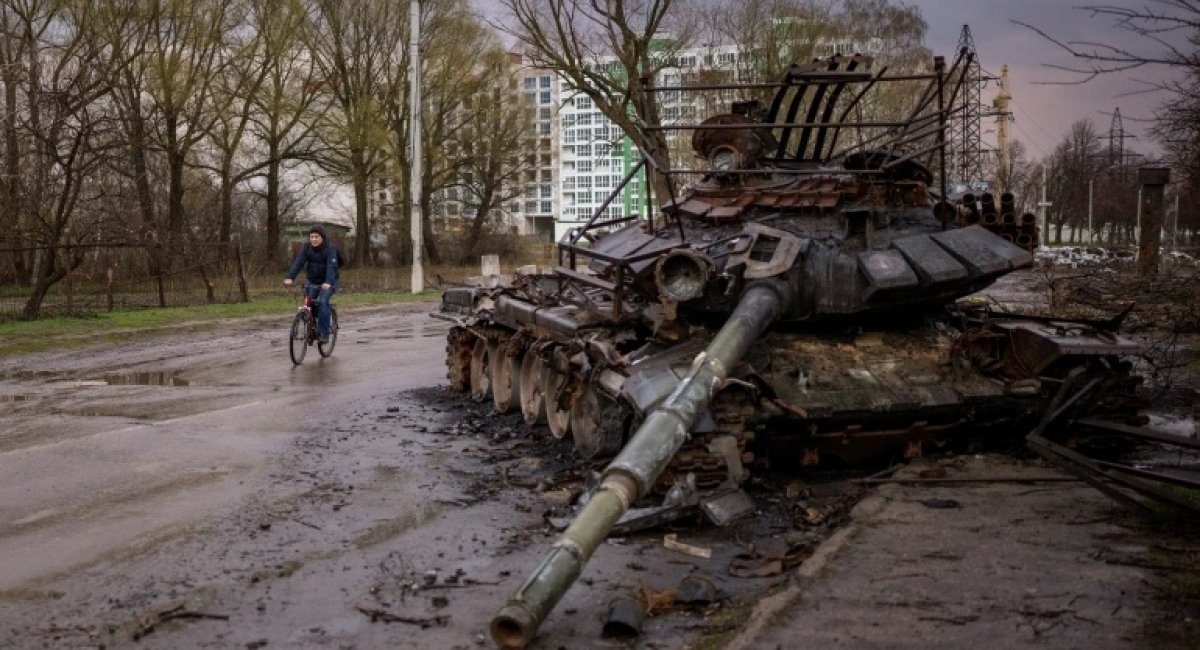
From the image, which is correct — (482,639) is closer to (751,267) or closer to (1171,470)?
(751,267)

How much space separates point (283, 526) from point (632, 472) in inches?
97.3

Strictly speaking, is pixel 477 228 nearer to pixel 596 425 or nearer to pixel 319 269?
pixel 319 269

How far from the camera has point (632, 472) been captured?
5.58 metres

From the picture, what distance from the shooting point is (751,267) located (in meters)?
8.30

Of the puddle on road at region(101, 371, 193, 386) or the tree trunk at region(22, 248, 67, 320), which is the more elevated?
the tree trunk at region(22, 248, 67, 320)

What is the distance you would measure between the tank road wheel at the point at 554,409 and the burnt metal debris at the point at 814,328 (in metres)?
0.02

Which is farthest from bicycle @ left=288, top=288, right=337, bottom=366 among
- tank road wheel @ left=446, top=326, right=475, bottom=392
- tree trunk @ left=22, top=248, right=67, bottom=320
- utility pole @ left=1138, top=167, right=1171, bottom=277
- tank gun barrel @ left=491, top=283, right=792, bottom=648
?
utility pole @ left=1138, top=167, right=1171, bottom=277

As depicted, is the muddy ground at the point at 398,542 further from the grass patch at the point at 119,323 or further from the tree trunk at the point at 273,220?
the tree trunk at the point at 273,220

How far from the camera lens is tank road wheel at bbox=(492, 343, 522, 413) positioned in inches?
446

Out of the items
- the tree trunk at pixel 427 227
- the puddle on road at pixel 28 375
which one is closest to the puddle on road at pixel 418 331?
the puddle on road at pixel 28 375

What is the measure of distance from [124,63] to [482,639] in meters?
29.0

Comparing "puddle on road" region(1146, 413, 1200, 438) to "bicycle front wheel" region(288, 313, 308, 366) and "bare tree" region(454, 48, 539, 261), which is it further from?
"bare tree" region(454, 48, 539, 261)

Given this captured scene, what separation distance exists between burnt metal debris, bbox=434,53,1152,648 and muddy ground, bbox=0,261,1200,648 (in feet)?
1.34

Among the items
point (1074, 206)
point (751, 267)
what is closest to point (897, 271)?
point (751, 267)
